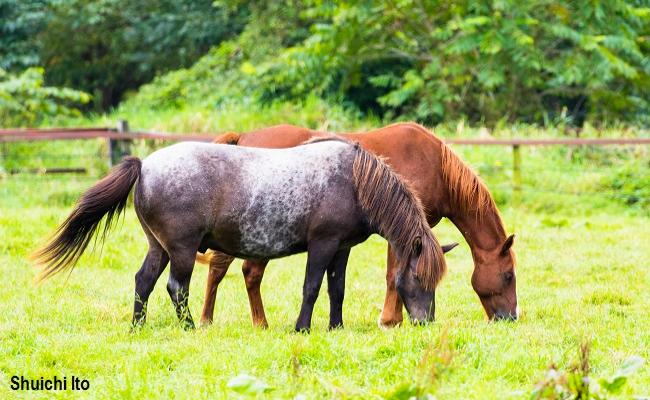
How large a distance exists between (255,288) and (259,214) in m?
0.99

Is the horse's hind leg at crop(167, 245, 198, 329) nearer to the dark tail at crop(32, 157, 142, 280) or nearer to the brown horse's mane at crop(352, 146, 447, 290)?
the dark tail at crop(32, 157, 142, 280)

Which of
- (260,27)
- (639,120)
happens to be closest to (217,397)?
(639,120)

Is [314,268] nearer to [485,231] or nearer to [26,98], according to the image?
[485,231]

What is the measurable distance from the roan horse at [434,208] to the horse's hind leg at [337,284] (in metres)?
0.49

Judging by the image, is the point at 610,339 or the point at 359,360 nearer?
the point at 359,360

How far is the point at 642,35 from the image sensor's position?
60.4 ft

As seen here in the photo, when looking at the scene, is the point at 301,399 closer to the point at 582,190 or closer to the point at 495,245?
the point at 495,245

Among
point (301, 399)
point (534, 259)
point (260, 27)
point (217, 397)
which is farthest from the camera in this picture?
point (260, 27)

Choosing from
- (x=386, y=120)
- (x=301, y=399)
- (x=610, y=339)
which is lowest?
(x=386, y=120)

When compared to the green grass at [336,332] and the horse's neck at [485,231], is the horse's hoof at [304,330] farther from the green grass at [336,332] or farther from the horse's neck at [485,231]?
the horse's neck at [485,231]

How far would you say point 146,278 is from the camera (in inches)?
245

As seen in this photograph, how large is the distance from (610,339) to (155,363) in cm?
271

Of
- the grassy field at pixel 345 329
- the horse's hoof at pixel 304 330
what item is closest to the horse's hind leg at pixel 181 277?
the grassy field at pixel 345 329

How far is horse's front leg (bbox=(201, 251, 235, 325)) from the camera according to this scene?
7074 mm
